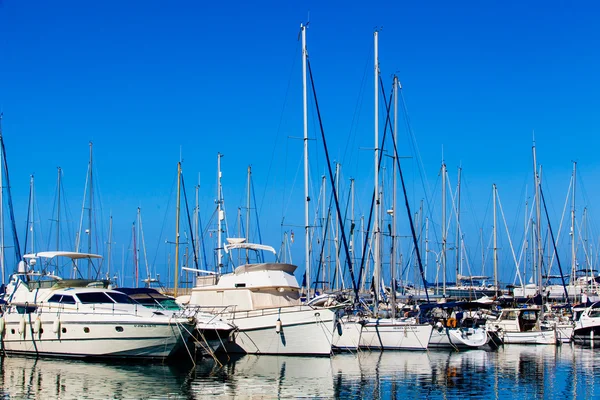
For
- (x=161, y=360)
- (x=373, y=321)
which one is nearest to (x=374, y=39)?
(x=373, y=321)

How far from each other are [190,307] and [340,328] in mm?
7003

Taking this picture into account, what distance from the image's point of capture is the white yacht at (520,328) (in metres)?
43.8

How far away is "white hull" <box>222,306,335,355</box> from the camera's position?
32.4 m

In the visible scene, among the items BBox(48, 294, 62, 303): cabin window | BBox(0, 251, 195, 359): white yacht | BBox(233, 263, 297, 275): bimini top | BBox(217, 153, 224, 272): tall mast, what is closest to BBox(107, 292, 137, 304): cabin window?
BBox(0, 251, 195, 359): white yacht

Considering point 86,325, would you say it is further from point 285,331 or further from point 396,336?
point 396,336

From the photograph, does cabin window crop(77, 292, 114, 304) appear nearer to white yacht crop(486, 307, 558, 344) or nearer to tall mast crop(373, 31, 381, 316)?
tall mast crop(373, 31, 381, 316)

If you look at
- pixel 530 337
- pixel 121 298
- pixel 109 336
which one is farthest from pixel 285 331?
pixel 530 337

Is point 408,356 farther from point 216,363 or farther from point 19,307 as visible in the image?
point 19,307

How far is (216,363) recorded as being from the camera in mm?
31172

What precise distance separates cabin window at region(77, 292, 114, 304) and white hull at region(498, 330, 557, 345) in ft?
77.6

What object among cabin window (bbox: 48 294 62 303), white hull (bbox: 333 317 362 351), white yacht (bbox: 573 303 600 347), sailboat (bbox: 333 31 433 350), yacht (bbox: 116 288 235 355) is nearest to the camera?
cabin window (bbox: 48 294 62 303)

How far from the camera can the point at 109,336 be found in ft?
97.5

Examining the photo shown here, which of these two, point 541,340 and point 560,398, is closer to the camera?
point 560,398

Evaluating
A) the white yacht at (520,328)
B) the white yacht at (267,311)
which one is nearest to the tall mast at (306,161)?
the white yacht at (267,311)
